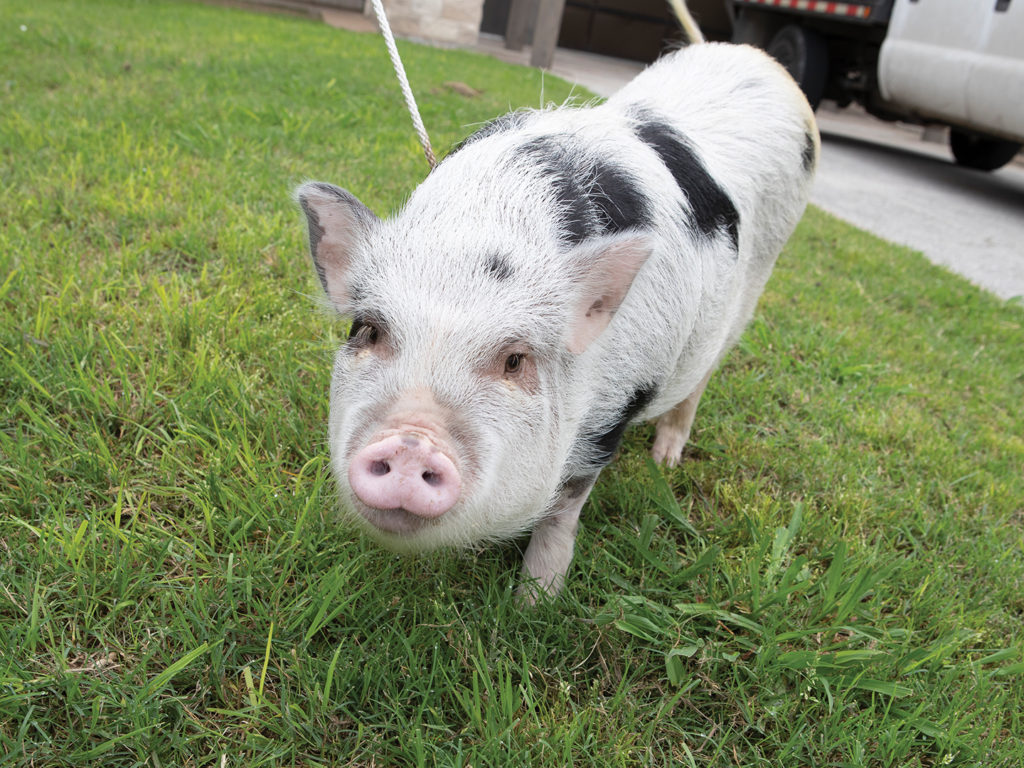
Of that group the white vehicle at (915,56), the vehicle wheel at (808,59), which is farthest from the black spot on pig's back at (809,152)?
the vehicle wheel at (808,59)

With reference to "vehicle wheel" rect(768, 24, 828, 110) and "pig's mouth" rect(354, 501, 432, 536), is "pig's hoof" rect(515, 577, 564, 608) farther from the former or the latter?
"vehicle wheel" rect(768, 24, 828, 110)

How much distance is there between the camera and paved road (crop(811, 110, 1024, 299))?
19.4 feet

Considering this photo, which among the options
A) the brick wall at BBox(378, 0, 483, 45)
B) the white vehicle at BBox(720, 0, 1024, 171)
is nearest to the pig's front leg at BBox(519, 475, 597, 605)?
the white vehicle at BBox(720, 0, 1024, 171)

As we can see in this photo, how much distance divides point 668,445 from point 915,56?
22.2ft

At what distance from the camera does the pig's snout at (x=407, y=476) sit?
4.12 feet

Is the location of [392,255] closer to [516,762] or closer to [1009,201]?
[516,762]

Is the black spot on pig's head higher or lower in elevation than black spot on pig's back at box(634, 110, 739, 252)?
lower

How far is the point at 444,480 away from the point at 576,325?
50 cm

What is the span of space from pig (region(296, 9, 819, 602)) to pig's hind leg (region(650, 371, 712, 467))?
0.42m

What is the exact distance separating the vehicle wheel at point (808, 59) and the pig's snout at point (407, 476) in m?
8.50

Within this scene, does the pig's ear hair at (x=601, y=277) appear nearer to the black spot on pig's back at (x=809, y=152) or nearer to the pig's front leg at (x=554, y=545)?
the pig's front leg at (x=554, y=545)

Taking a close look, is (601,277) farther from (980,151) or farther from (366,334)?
(980,151)

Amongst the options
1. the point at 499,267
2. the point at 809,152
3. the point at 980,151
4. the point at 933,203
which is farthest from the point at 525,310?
the point at 980,151

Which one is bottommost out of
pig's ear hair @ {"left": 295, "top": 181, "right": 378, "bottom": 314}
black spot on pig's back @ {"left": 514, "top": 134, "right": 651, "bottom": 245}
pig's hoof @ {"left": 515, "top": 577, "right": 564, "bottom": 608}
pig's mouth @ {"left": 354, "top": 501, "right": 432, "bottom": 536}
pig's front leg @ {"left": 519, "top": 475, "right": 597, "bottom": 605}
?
pig's hoof @ {"left": 515, "top": 577, "right": 564, "bottom": 608}
